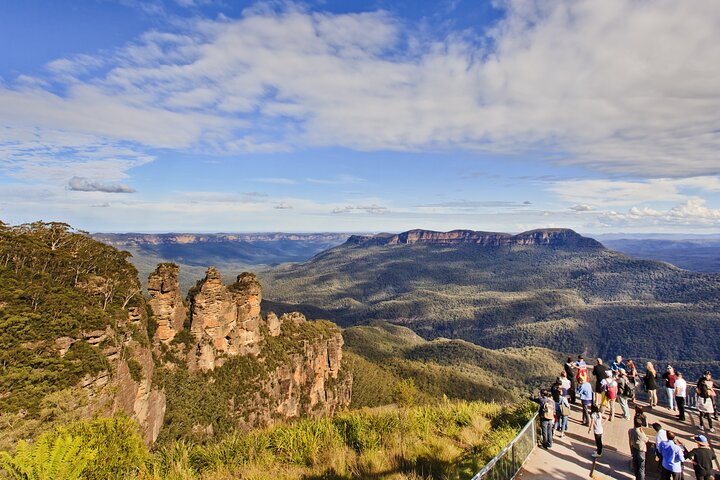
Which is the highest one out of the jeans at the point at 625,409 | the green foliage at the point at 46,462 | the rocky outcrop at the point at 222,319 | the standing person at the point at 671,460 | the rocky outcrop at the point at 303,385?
the green foliage at the point at 46,462

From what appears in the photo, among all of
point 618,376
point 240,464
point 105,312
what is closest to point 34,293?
point 105,312

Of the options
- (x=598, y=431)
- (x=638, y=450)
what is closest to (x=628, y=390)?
(x=598, y=431)

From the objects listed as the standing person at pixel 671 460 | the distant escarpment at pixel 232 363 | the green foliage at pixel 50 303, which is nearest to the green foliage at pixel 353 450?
the standing person at pixel 671 460

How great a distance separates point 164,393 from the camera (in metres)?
49.6

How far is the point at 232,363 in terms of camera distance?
6644 centimetres

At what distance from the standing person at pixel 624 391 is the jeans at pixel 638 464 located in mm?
7382

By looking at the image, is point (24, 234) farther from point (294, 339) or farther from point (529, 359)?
point (529, 359)

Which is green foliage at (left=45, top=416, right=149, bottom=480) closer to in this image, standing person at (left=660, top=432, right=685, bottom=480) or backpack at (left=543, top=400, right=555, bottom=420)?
backpack at (left=543, top=400, right=555, bottom=420)

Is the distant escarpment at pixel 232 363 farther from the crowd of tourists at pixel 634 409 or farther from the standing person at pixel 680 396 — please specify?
the standing person at pixel 680 396

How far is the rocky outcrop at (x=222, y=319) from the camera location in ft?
203

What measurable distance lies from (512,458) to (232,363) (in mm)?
62072

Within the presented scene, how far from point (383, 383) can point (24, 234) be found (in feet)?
297

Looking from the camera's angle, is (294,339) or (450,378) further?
(450,378)

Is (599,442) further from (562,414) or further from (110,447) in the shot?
(110,447)
